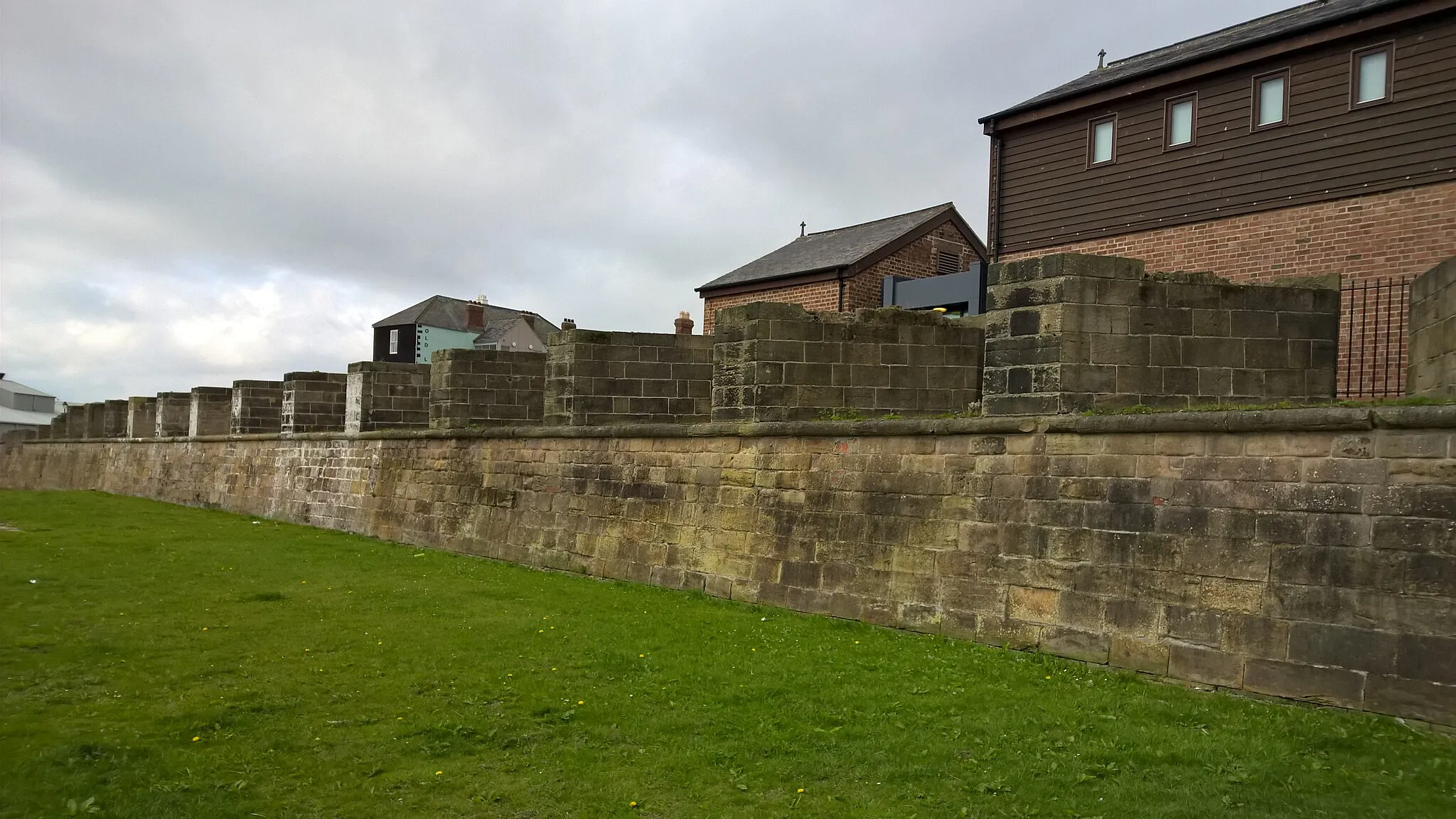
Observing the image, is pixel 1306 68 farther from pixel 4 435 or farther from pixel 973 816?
pixel 4 435

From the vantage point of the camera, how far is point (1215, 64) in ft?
52.9

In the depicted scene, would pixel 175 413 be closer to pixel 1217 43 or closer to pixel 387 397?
pixel 387 397

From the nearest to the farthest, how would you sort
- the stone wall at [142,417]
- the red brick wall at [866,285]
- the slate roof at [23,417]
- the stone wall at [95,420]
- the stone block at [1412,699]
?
the stone block at [1412,699] < the red brick wall at [866,285] < the stone wall at [142,417] < the stone wall at [95,420] < the slate roof at [23,417]

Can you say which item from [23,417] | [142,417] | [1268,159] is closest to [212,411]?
[142,417]

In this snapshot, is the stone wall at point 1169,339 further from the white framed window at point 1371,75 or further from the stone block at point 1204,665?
the white framed window at point 1371,75

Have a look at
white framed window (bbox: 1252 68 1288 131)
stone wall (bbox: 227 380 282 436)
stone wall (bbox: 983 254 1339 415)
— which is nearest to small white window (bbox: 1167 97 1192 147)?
white framed window (bbox: 1252 68 1288 131)

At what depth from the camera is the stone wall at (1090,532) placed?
6320 millimetres

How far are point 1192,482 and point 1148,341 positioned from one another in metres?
1.61

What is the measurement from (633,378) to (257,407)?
15.3 m

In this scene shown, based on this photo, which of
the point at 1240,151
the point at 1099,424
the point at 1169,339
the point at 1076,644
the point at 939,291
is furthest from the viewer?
the point at 939,291

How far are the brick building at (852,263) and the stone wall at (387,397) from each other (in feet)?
23.0

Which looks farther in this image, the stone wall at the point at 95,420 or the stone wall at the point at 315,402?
the stone wall at the point at 95,420

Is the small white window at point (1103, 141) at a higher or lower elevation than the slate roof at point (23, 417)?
higher

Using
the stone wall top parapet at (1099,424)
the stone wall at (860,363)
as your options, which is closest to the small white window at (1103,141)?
the stone wall at (860,363)
